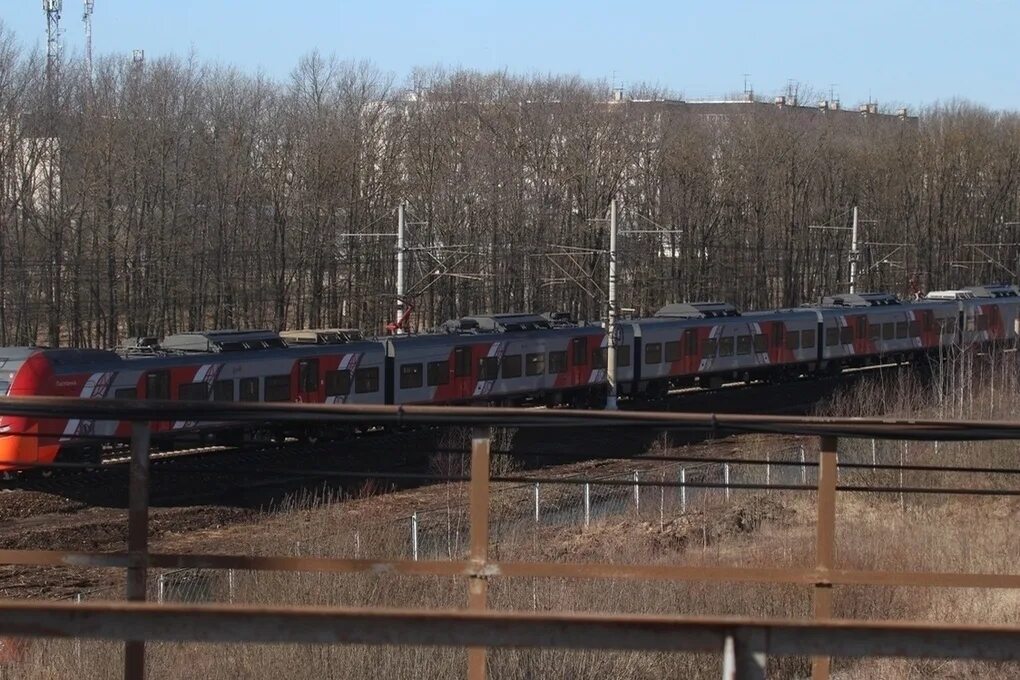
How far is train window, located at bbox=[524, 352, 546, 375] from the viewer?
29.8 m

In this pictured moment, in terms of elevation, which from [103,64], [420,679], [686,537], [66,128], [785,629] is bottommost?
[686,537]

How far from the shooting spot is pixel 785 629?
284 centimetres

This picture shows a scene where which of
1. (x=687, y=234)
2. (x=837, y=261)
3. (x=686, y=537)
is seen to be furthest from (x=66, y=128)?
(x=837, y=261)

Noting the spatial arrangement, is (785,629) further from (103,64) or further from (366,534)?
(103,64)

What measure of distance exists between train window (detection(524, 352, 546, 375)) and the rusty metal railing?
82.2 ft

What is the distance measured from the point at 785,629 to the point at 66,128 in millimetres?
39720

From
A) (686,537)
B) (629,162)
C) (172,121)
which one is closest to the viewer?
(686,537)

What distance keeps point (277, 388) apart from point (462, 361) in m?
5.31

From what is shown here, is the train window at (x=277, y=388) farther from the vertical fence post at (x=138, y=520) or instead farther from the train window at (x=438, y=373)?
the vertical fence post at (x=138, y=520)

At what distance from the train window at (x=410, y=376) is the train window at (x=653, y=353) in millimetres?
7954

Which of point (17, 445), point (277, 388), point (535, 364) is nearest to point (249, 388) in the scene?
point (277, 388)

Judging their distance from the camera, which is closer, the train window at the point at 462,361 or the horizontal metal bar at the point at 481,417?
the horizontal metal bar at the point at 481,417

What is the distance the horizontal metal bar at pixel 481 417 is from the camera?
4207 mm

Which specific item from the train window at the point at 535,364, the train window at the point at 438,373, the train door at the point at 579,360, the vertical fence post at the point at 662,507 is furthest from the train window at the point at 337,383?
the vertical fence post at the point at 662,507
